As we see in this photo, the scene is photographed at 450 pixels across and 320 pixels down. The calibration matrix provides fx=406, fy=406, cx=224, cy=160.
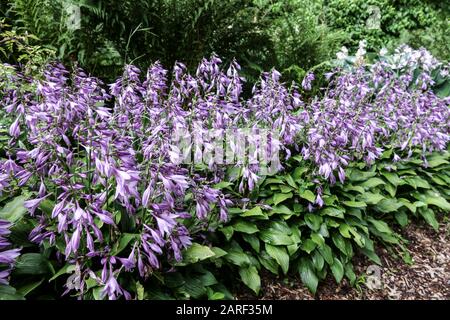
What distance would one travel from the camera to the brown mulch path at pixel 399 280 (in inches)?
121

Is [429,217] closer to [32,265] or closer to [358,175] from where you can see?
[358,175]

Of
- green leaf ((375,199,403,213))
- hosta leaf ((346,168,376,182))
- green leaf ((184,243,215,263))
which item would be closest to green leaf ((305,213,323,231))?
hosta leaf ((346,168,376,182))

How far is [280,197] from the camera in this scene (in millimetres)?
3172

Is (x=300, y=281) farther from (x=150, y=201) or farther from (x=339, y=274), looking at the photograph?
(x=150, y=201)

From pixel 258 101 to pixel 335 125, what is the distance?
0.70 metres

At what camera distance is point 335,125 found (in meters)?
3.24

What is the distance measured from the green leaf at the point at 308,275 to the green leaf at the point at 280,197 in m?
0.48

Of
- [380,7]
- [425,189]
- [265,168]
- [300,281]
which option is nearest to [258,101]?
[265,168]

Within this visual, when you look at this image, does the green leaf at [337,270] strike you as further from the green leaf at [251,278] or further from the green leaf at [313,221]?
the green leaf at [251,278]

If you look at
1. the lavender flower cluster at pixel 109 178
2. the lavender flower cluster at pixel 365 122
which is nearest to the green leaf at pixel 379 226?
the lavender flower cluster at pixel 365 122

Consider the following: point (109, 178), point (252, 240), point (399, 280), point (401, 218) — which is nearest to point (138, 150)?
point (109, 178)

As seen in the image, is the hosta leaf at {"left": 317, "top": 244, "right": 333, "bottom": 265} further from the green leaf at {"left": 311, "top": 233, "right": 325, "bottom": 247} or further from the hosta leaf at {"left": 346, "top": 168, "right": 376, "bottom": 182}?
the hosta leaf at {"left": 346, "top": 168, "right": 376, "bottom": 182}

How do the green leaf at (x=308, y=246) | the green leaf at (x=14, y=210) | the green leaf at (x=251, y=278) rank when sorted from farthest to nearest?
the green leaf at (x=308, y=246) < the green leaf at (x=251, y=278) < the green leaf at (x=14, y=210)

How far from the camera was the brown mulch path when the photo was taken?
3064 mm
